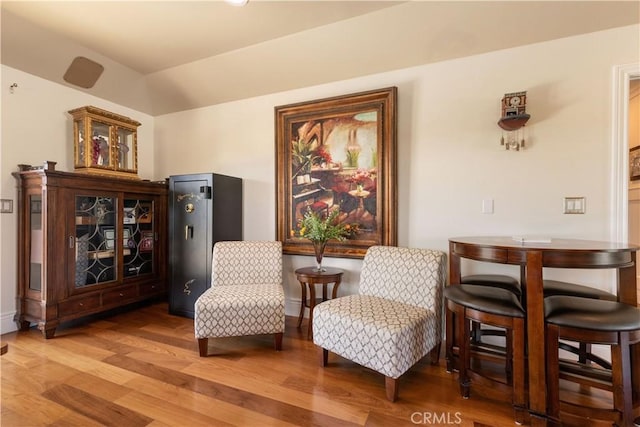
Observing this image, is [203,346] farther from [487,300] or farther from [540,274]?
[540,274]

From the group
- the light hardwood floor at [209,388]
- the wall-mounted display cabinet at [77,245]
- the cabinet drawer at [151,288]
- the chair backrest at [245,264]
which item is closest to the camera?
the light hardwood floor at [209,388]

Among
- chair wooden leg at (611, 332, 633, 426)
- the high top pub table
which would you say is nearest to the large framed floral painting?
the high top pub table

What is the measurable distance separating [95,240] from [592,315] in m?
3.87

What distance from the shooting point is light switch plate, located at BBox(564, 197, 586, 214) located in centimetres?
214

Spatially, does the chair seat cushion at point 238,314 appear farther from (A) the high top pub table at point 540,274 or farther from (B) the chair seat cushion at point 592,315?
(B) the chair seat cushion at point 592,315

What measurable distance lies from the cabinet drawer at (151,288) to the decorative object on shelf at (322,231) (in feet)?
6.46

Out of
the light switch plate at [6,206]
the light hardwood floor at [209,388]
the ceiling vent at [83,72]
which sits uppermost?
the ceiling vent at [83,72]

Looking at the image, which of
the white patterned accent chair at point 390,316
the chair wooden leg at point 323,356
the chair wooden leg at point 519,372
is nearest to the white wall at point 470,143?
the white patterned accent chair at point 390,316

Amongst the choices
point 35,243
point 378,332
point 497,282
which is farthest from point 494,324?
point 35,243

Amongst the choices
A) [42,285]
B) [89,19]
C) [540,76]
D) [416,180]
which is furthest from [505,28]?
[42,285]

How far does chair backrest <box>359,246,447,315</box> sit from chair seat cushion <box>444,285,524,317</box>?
27cm

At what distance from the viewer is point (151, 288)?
3385mm

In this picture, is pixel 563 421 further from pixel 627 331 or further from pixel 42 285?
pixel 42 285

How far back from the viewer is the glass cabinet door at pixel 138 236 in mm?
3178
